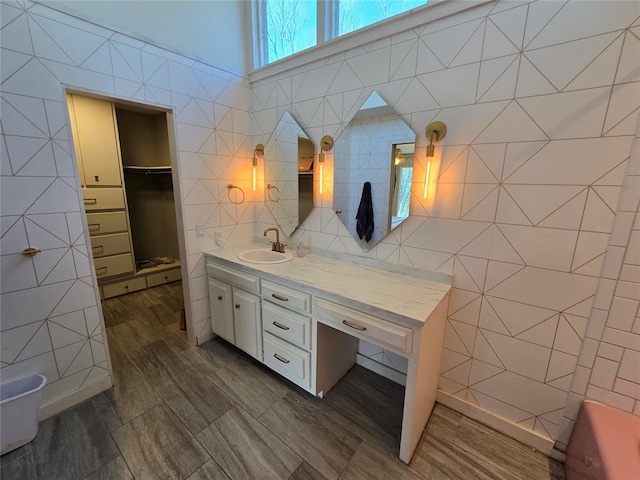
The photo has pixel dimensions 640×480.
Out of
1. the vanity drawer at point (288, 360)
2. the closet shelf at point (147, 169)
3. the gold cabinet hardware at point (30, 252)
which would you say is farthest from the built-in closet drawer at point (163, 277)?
the vanity drawer at point (288, 360)

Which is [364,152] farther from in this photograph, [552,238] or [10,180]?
[10,180]

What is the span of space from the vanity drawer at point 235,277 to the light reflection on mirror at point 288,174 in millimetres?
583

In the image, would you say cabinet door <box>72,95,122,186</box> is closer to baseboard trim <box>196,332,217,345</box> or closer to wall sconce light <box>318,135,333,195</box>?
baseboard trim <box>196,332,217,345</box>

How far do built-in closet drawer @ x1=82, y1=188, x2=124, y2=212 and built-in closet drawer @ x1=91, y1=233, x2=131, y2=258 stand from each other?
1.08 feet

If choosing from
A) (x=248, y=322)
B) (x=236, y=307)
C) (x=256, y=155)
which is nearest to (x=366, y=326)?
(x=248, y=322)

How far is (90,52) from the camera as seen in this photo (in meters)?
1.54

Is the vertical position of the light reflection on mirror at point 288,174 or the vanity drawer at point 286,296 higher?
the light reflection on mirror at point 288,174

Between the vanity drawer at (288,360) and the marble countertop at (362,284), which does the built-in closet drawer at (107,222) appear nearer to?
the marble countertop at (362,284)

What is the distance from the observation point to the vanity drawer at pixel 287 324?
166 centimetres

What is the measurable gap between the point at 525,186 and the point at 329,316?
4.03 feet

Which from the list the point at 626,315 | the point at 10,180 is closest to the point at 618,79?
the point at 626,315

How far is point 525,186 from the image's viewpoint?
132 cm

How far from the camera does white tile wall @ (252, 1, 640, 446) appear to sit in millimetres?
1135

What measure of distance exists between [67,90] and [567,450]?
339 centimetres
